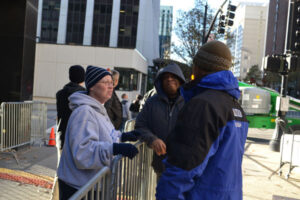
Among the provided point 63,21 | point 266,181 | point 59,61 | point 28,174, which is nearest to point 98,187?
point 28,174

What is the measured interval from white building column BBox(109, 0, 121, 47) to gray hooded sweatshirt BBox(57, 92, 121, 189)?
45928mm

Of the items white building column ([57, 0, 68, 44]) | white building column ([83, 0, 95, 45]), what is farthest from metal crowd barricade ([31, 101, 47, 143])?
white building column ([57, 0, 68, 44])

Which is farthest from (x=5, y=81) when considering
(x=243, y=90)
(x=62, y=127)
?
(x=243, y=90)

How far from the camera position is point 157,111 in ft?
12.0

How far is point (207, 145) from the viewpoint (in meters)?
1.79

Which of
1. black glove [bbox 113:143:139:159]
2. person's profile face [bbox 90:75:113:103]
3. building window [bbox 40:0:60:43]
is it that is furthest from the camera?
building window [bbox 40:0:60:43]

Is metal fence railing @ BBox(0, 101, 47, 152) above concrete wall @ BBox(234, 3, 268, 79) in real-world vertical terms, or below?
below

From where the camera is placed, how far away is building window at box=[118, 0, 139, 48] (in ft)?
154

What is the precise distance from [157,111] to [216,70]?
165 centimetres

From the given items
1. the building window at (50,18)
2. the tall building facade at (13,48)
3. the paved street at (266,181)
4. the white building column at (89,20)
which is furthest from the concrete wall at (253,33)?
the tall building facade at (13,48)

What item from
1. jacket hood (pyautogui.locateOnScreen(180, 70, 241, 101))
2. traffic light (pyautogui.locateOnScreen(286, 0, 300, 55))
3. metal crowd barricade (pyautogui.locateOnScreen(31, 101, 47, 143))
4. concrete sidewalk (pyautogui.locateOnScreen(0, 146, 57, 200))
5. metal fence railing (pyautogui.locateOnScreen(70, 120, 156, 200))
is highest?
traffic light (pyautogui.locateOnScreen(286, 0, 300, 55))

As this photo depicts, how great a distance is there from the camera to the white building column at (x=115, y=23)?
46.8m

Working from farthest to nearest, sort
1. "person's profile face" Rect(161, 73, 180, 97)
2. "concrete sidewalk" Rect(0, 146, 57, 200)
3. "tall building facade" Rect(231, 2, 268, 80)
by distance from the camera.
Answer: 1. "tall building facade" Rect(231, 2, 268, 80)
2. "concrete sidewalk" Rect(0, 146, 57, 200)
3. "person's profile face" Rect(161, 73, 180, 97)

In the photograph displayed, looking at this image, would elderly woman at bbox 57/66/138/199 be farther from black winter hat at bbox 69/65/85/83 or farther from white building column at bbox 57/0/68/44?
white building column at bbox 57/0/68/44
